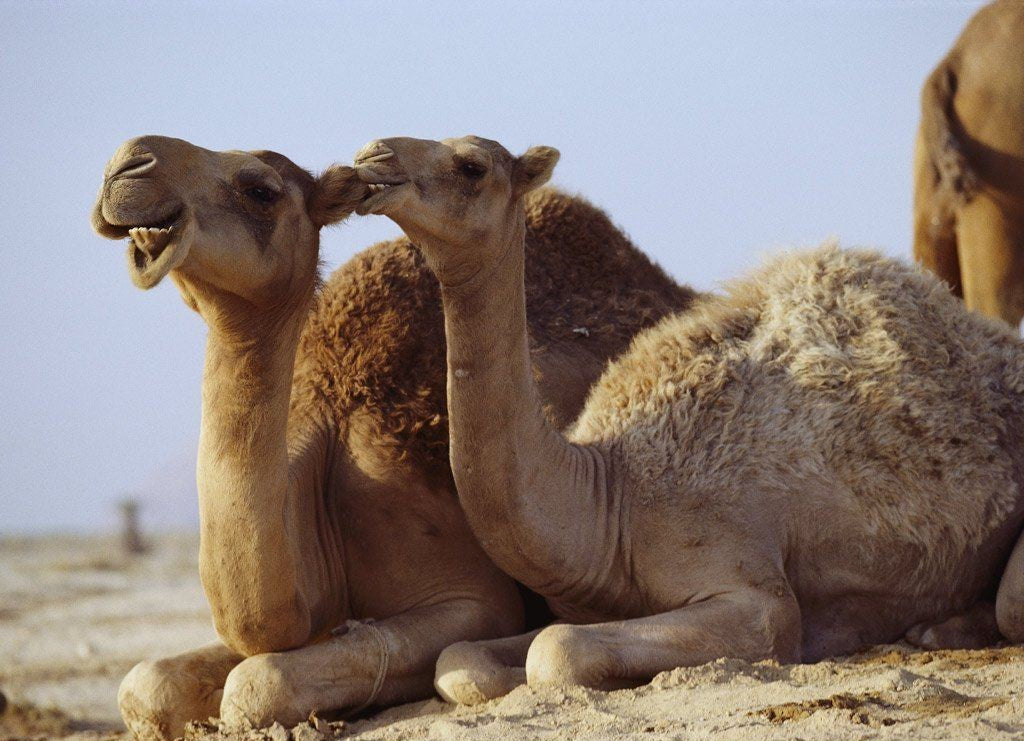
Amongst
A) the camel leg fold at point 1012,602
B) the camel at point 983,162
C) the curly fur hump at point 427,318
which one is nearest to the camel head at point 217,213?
the curly fur hump at point 427,318

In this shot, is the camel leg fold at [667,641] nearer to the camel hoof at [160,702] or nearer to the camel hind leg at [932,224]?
the camel hoof at [160,702]

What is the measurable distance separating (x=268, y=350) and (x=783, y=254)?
2.30 meters

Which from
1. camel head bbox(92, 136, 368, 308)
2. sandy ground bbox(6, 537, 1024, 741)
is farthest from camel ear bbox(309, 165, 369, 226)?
sandy ground bbox(6, 537, 1024, 741)

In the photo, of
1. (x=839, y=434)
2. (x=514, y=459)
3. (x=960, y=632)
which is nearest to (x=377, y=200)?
(x=514, y=459)

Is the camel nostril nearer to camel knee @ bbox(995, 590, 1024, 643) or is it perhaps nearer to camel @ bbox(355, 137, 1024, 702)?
camel @ bbox(355, 137, 1024, 702)

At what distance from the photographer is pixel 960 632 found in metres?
5.23

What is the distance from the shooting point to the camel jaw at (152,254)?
380 cm

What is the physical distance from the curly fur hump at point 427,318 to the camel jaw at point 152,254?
3.97ft

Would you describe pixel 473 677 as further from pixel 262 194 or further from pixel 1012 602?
pixel 1012 602

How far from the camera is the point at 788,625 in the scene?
4.87 m

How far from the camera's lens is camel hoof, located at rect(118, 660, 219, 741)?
15.7ft

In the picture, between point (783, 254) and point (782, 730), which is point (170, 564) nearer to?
point (783, 254)

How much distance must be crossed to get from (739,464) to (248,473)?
168cm

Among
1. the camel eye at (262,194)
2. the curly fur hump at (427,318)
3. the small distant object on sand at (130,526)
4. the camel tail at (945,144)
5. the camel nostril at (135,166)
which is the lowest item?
the small distant object on sand at (130,526)
